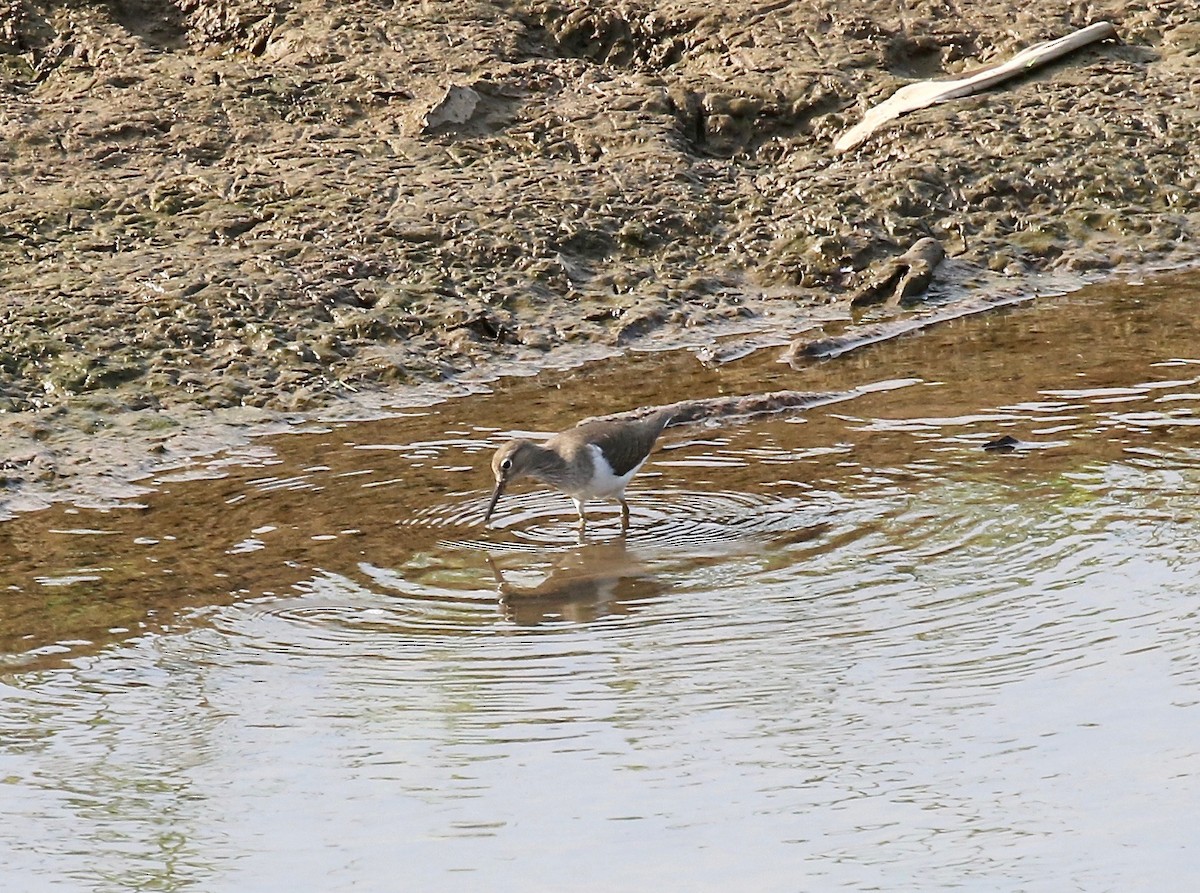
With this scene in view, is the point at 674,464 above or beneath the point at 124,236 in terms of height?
beneath

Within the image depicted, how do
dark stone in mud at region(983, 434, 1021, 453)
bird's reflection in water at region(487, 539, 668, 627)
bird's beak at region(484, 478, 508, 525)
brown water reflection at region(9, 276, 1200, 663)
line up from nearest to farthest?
bird's reflection in water at region(487, 539, 668, 627)
brown water reflection at region(9, 276, 1200, 663)
bird's beak at region(484, 478, 508, 525)
dark stone in mud at region(983, 434, 1021, 453)

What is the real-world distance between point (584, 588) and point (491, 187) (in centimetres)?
395

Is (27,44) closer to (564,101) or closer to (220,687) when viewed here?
(564,101)

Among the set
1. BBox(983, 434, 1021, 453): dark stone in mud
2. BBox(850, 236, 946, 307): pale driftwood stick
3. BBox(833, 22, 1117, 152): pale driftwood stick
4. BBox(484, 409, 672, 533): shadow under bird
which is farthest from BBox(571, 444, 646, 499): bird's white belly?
BBox(833, 22, 1117, 152): pale driftwood stick

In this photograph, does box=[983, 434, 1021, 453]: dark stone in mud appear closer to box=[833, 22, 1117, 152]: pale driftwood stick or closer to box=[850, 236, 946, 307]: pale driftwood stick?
box=[850, 236, 946, 307]: pale driftwood stick

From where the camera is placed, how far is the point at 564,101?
10625 millimetres

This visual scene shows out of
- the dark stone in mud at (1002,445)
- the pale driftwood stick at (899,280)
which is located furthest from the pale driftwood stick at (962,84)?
the dark stone in mud at (1002,445)

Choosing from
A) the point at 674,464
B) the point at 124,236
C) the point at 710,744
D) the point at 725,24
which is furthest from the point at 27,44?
the point at 710,744

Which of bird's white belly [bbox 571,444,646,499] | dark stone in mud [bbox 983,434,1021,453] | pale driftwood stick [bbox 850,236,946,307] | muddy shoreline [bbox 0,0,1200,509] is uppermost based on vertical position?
muddy shoreline [bbox 0,0,1200,509]

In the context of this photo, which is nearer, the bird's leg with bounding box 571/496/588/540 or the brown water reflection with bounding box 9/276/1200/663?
the brown water reflection with bounding box 9/276/1200/663

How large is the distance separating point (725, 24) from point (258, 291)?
354 centimetres

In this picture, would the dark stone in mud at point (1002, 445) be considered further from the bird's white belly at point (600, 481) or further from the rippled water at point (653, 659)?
the bird's white belly at point (600, 481)

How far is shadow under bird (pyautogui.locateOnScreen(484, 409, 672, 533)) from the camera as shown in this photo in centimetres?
704

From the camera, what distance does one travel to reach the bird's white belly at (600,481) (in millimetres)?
7020
